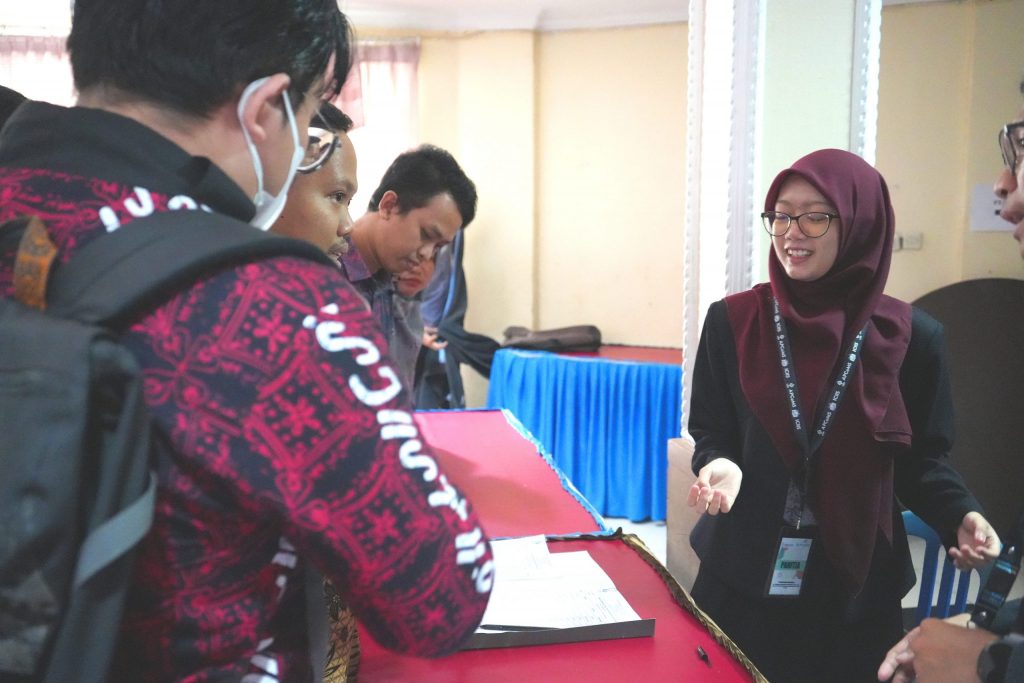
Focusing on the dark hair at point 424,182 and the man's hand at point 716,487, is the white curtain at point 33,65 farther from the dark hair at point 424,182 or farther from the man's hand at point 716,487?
the man's hand at point 716,487

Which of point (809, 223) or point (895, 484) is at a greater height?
point (809, 223)

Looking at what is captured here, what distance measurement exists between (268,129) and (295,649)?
0.41 metres

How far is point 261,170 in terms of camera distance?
624mm

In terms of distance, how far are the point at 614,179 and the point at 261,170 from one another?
4452 millimetres

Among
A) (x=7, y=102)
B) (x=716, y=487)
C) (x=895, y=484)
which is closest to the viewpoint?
(x=7, y=102)

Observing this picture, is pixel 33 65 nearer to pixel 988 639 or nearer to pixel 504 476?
pixel 504 476

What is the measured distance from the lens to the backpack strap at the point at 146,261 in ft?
1.60

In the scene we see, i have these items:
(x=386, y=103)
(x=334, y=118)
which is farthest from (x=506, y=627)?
(x=386, y=103)

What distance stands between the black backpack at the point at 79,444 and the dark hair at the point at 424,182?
61.7 inches

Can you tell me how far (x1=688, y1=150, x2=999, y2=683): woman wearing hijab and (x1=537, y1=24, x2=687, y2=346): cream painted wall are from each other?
3323mm

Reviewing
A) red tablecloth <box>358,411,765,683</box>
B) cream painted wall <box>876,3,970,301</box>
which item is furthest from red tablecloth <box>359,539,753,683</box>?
cream painted wall <box>876,3,970,301</box>

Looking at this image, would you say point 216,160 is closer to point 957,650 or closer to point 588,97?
point 957,650

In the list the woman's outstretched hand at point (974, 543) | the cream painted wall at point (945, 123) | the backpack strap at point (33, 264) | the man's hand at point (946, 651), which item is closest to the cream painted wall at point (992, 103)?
the cream painted wall at point (945, 123)

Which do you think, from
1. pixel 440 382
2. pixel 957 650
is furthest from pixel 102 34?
pixel 440 382
